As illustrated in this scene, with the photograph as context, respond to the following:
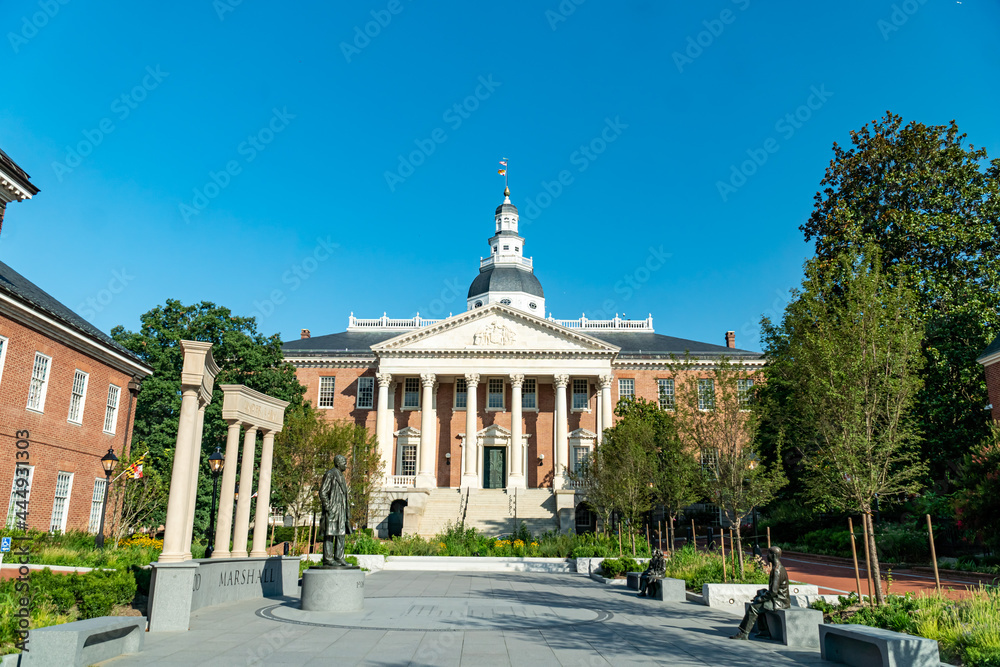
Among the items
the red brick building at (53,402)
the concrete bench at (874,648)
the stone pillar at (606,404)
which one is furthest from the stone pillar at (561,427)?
the concrete bench at (874,648)

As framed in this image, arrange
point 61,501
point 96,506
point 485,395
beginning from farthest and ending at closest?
point 485,395, point 96,506, point 61,501

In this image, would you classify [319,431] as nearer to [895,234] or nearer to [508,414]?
[508,414]

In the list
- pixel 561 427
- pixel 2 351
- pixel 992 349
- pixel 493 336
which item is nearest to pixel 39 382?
pixel 2 351

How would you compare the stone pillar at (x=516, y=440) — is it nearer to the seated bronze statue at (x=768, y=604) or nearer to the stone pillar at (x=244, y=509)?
the stone pillar at (x=244, y=509)

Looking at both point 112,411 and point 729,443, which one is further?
point 112,411

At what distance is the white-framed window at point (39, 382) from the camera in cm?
2145

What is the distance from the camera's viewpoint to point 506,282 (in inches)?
2803

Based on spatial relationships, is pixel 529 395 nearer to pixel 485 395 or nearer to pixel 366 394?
pixel 485 395

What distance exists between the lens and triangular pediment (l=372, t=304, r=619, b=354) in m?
48.7

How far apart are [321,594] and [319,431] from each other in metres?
16.6

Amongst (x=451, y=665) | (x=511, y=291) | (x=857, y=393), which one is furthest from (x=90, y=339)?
(x=511, y=291)

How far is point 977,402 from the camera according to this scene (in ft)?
91.9

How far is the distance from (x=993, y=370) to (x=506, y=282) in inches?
1912

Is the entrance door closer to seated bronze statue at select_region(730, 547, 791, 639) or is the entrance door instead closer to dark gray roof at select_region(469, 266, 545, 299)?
dark gray roof at select_region(469, 266, 545, 299)
